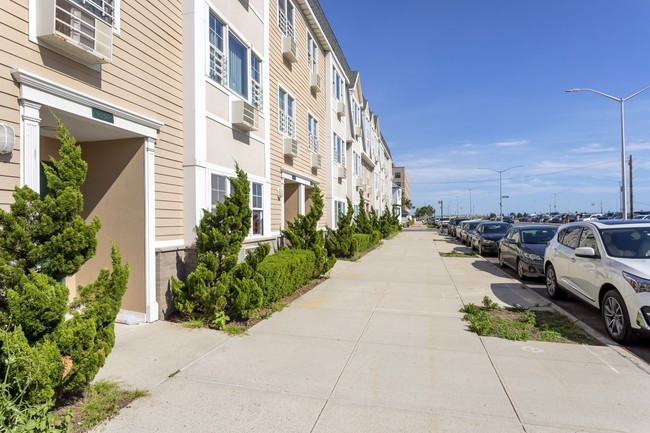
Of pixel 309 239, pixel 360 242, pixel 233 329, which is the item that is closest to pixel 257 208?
pixel 309 239

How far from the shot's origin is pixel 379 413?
3729 millimetres

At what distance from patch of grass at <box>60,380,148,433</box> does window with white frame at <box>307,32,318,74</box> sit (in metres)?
13.6

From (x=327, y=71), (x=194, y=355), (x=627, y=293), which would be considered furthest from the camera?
(x=327, y=71)

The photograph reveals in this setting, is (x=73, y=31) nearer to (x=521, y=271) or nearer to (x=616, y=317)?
(x=616, y=317)

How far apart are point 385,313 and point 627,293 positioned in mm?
3730

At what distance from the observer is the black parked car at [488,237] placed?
18208 millimetres

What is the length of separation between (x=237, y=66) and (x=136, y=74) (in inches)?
134

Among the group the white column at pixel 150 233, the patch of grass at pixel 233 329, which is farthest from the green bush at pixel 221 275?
the white column at pixel 150 233

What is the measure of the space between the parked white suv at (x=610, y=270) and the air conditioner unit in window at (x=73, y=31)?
7.83 metres

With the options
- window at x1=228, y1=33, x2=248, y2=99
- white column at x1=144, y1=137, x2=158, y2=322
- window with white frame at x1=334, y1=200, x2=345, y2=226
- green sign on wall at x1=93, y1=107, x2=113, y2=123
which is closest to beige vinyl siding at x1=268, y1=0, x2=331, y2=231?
window with white frame at x1=334, y1=200, x2=345, y2=226

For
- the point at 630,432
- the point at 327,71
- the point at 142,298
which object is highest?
the point at 327,71

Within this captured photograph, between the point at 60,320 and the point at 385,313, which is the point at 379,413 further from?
the point at 385,313

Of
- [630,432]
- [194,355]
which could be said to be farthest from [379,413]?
[194,355]

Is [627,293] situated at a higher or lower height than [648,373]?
higher
